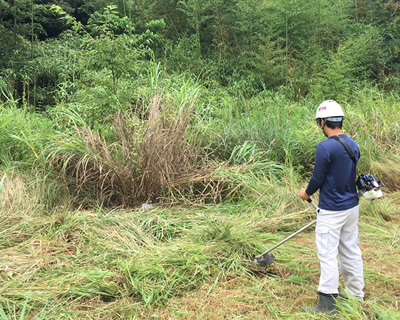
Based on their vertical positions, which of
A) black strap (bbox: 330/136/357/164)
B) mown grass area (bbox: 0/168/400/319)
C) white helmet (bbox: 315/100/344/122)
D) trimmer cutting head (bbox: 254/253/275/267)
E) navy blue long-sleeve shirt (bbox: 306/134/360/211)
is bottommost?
mown grass area (bbox: 0/168/400/319)

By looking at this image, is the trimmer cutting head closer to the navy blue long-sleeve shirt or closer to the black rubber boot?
the black rubber boot

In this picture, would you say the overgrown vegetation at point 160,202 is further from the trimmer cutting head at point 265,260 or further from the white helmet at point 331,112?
the white helmet at point 331,112

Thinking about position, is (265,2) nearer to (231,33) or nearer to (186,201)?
(231,33)

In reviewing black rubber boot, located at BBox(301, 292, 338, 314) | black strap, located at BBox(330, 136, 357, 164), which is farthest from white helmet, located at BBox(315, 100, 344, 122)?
black rubber boot, located at BBox(301, 292, 338, 314)

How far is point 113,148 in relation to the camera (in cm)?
490

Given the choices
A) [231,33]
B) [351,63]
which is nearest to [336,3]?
[351,63]

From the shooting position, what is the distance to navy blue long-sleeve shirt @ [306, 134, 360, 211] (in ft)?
9.01

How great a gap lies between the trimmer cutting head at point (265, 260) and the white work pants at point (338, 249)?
612mm

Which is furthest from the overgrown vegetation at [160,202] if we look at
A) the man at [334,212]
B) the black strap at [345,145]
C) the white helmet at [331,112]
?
the white helmet at [331,112]

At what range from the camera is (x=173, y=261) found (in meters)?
3.34

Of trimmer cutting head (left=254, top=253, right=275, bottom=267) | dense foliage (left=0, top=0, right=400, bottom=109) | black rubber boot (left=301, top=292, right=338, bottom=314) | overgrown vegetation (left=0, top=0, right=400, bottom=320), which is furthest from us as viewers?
dense foliage (left=0, top=0, right=400, bottom=109)

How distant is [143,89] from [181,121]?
0.89m

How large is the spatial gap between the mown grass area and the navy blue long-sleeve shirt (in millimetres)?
702

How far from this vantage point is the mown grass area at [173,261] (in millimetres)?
2801
